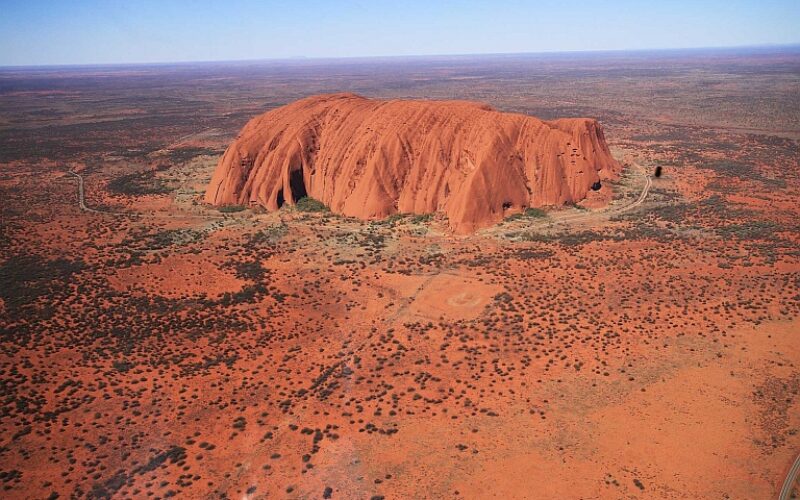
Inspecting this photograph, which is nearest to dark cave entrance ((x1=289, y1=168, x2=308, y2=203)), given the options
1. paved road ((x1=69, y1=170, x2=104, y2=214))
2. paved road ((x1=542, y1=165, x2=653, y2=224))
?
paved road ((x1=69, y1=170, x2=104, y2=214))

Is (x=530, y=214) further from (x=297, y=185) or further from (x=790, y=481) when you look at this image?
(x=790, y=481)

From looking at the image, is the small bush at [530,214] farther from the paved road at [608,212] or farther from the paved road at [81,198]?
the paved road at [81,198]

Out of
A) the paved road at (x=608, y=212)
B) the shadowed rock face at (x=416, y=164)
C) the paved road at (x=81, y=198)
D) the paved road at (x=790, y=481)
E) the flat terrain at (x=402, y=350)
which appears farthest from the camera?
the paved road at (x=81, y=198)

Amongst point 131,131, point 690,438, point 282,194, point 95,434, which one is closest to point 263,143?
point 282,194

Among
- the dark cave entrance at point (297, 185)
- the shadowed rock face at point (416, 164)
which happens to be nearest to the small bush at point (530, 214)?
the shadowed rock face at point (416, 164)

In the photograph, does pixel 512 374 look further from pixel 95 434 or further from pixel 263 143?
pixel 263 143

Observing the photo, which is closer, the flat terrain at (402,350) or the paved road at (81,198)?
the flat terrain at (402,350)

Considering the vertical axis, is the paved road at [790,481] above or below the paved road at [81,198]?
below
